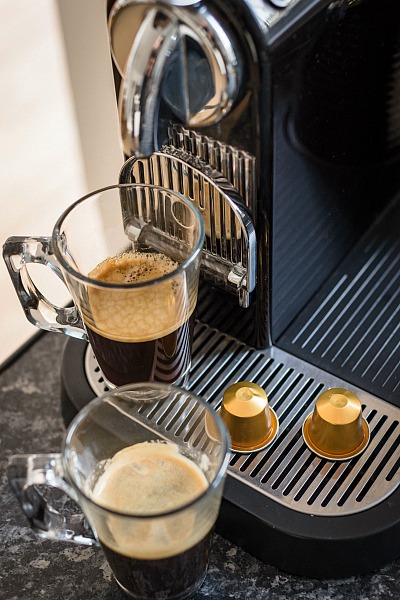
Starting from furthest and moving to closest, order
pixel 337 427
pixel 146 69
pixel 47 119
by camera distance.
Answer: pixel 47 119
pixel 337 427
pixel 146 69

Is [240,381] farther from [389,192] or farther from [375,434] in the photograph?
[389,192]

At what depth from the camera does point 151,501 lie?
0.51m

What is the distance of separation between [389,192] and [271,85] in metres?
0.28

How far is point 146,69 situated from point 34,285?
8.8 inches

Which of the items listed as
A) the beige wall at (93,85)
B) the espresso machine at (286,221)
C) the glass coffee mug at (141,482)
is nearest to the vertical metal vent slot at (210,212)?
the espresso machine at (286,221)

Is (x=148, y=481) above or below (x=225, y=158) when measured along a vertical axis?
below

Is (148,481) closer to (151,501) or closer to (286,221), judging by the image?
(151,501)

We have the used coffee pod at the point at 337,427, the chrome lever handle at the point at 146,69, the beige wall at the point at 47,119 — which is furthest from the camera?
the beige wall at the point at 47,119

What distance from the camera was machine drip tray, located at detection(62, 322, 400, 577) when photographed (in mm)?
544

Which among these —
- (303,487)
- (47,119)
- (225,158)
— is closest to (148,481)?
(303,487)

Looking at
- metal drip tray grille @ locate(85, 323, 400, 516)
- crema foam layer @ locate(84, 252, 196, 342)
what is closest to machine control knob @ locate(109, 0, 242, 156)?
crema foam layer @ locate(84, 252, 196, 342)

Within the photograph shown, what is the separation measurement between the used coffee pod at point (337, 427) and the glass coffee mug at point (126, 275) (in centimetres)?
11

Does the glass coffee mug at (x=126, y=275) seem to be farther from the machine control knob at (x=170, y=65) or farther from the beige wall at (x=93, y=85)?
the beige wall at (x=93, y=85)

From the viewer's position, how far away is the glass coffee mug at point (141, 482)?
490 millimetres
